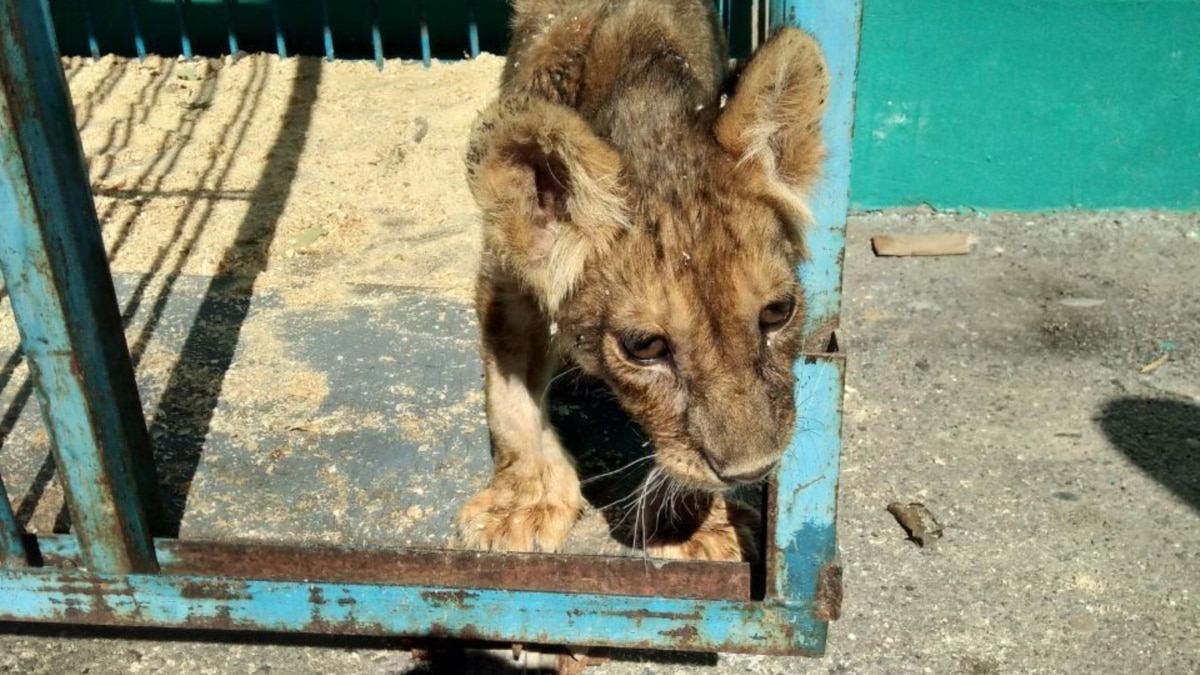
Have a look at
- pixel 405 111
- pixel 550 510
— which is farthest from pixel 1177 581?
pixel 405 111

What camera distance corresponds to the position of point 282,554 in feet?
10.9

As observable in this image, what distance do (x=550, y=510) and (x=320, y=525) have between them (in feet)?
2.62

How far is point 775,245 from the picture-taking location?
3123 mm

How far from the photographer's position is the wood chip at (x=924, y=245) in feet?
Result: 19.8

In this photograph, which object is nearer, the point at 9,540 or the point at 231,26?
the point at 9,540

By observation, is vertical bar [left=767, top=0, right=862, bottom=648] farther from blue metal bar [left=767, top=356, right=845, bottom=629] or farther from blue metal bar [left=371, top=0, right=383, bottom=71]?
blue metal bar [left=371, top=0, right=383, bottom=71]

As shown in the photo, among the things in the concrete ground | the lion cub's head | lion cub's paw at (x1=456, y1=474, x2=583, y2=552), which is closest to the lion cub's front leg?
lion cub's paw at (x1=456, y1=474, x2=583, y2=552)

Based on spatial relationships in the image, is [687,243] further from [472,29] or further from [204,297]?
[472,29]

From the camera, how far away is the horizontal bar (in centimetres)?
319

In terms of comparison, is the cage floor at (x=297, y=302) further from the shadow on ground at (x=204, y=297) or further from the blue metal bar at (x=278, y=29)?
the blue metal bar at (x=278, y=29)

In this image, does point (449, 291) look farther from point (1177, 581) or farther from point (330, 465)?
point (1177, 581)

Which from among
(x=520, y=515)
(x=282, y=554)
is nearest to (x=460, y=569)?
(x=282, y=554)

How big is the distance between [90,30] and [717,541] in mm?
6345

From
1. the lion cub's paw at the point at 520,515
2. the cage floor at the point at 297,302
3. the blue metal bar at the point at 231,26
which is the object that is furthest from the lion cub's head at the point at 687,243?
the blue metal bar at the point at 231,26
